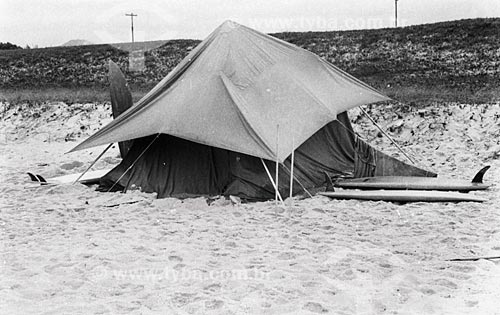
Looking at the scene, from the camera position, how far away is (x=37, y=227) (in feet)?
20.2

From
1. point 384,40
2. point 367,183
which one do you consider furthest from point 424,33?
point 367,183

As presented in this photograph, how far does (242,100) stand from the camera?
7516 mm

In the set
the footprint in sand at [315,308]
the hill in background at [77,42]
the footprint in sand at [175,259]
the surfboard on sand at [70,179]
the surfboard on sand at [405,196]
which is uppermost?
the hill in background at [77,42]

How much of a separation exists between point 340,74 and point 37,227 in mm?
4916

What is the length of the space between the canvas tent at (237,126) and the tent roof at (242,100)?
0.01 metres

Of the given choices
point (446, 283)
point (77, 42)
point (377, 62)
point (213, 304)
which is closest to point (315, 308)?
point (213, 304)

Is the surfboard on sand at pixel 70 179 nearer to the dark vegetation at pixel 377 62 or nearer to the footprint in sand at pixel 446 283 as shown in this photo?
the footprint in sand at pixel 446 283

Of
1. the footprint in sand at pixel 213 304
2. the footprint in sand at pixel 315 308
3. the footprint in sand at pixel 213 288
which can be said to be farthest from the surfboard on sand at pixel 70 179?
the footprint in sand at pixel 315 308

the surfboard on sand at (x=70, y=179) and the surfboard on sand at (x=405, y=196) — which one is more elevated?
the surfboard on sand at (x=70, y=179)

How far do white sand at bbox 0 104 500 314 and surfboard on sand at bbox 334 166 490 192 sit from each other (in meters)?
0.46

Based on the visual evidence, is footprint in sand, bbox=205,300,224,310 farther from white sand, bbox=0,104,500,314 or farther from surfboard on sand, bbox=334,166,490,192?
surfboard on sand, bbox=334,166,490,192

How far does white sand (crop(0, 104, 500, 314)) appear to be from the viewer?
4.06 m

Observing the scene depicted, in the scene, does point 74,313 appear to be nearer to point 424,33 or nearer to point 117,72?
point 117,72

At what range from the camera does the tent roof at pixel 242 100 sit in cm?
718
